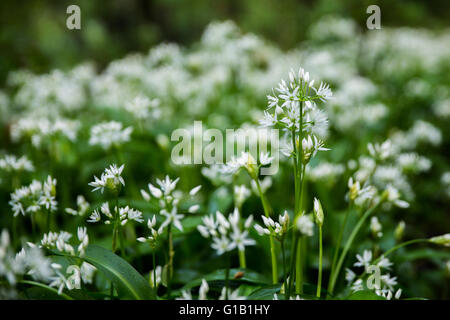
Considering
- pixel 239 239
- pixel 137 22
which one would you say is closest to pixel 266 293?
pixel 239 239

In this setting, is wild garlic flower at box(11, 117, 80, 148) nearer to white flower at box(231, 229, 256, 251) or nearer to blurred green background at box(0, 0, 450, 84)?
white flower at box(231, 229, 256, 251)

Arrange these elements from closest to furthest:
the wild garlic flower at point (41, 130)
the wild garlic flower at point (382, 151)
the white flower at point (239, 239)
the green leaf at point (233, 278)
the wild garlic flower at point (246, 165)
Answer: the white flower at point (239, 239) → the wild garlic flower at point (246, 165) → the green leaf at point (233, 278) → the wild garlic flower at point (382, 151) → the wild garlic flower at point (41, 130)

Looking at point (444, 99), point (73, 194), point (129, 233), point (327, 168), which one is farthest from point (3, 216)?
point (444, 99)

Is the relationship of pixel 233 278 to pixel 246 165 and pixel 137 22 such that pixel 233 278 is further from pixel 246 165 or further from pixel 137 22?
pixel 137 22

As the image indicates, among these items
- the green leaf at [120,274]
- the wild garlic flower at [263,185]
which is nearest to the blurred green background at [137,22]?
the wild garlic flower at [263,185]

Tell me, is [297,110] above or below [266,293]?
above

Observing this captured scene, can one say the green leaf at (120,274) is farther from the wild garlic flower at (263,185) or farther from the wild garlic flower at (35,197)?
the wild garlic flower at (263,185)
